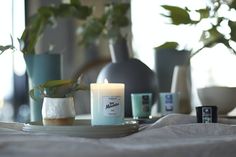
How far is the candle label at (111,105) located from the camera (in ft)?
2.61

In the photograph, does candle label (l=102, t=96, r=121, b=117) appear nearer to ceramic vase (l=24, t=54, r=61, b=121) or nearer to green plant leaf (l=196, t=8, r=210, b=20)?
ceramic vase (l=24, t=54, r=61, b=121)

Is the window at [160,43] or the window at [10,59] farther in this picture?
the window at [160,43]

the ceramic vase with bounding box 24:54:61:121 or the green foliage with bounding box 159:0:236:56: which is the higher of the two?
the green foliage with bounding box 159:0:236:56

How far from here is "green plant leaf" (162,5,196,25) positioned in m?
1.23

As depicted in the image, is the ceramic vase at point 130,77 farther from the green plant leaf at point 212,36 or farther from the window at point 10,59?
the window at point 10,59

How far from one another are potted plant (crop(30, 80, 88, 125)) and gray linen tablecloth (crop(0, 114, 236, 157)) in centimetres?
10

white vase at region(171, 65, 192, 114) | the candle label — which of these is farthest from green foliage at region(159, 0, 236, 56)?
the candle label

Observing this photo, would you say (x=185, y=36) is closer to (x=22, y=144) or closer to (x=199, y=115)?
(x=199, y=115)

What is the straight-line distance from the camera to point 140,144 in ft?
1.95

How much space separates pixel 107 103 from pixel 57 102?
10cm

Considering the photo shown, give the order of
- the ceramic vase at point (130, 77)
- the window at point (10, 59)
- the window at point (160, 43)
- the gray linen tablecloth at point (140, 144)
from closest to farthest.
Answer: the gray linen tablecloth at point (140, 144) < the ceramic vase at point (130, 77) < the window at point (10, 59) < the window at point (160, 43)

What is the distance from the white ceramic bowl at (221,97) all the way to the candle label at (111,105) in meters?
0.53

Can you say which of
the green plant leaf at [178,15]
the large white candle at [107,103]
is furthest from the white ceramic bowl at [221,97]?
the large white candle at [107,103]

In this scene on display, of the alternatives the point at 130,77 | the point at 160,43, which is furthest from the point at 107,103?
the point at 160,43
